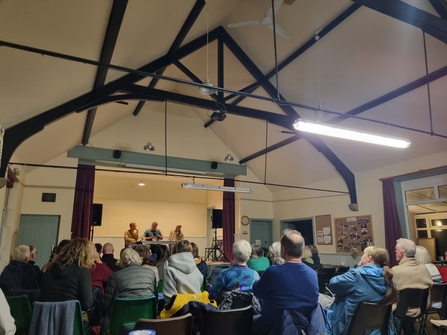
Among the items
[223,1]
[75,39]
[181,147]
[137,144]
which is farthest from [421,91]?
[137,144]

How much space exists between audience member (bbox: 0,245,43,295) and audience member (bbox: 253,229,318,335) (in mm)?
2894

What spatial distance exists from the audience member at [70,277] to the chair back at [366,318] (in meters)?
2.19

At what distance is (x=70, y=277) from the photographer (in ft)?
8.64

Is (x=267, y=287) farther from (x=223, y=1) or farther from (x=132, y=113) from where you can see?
(x=132, y=113)

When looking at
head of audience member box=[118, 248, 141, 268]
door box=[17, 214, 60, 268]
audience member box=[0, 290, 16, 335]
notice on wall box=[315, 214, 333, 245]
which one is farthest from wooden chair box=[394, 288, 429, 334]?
door box=[17, 214, 60, 268]

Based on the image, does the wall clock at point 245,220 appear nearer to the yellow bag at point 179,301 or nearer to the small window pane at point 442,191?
the small window pane at point 442,191

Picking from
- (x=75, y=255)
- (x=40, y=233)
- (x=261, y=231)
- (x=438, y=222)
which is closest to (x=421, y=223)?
(x=438, y=222)

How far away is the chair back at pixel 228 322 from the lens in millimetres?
2298

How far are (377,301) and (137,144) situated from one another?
25.6 ft

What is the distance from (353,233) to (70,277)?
283 inches

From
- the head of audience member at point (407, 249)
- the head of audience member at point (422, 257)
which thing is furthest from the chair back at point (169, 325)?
the head of audience member at point (422, 257)

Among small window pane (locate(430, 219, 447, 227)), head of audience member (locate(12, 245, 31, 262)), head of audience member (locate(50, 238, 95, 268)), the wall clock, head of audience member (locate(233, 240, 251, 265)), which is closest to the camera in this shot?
head of audience member (locate(50, 238, 95, 268))

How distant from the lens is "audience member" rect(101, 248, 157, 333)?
2809 mm

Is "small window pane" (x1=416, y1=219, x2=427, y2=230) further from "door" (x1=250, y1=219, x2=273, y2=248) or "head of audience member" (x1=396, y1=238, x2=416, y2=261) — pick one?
"head of audience member" (x1=396, y1=238, x2=416, y2=261)
